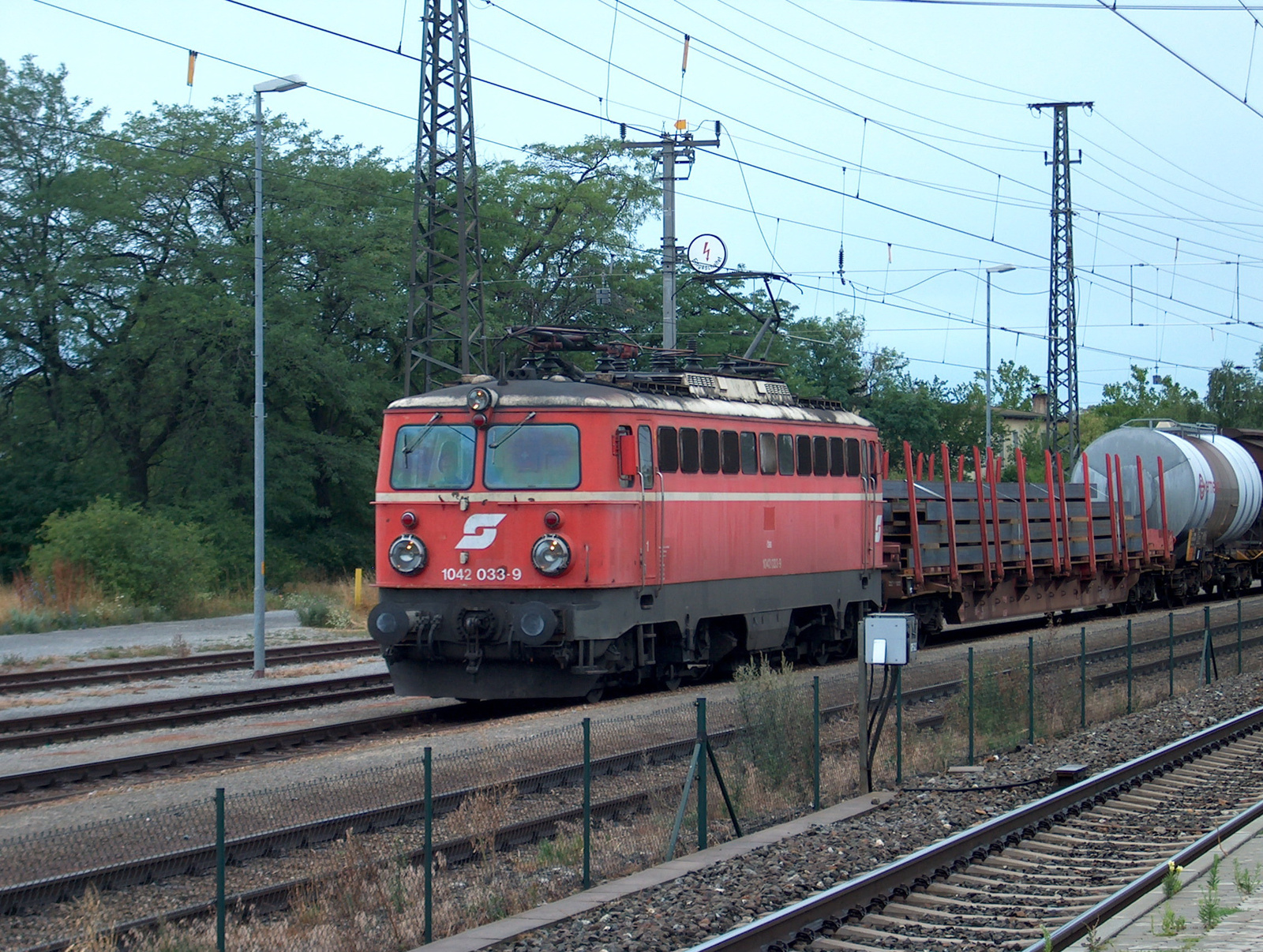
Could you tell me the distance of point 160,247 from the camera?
40.5 m

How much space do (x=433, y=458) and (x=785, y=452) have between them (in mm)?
5438

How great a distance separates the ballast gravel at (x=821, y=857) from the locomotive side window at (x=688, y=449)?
5.11m

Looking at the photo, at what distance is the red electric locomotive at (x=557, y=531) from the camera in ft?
52.7

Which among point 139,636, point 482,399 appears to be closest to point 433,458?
point 482,399

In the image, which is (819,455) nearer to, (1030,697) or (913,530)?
(913,530)

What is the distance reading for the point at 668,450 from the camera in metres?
17.3

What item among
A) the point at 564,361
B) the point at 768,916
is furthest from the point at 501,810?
the point at 564,361

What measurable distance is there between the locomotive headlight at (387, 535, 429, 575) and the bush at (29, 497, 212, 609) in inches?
719

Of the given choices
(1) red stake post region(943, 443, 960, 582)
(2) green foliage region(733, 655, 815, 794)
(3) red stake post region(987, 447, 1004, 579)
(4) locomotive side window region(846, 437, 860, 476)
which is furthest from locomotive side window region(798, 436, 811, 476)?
(3) red stake post region(987, 447, 1004, 579)

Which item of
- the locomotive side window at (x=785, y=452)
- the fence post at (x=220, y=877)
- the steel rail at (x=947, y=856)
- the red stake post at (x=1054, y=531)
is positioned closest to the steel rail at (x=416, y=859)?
the fence post at (x=220, y=877)

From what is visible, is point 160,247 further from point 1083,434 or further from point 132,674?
point 1083,434

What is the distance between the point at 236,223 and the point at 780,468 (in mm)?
26758

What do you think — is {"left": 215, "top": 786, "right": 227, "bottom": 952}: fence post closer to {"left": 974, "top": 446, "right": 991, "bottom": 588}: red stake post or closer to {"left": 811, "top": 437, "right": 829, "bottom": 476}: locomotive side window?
{"left": 811, "top": 437, "right": 829, "bottom": 476}: locomotive side window

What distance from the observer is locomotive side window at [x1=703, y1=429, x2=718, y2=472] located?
18078 mm
